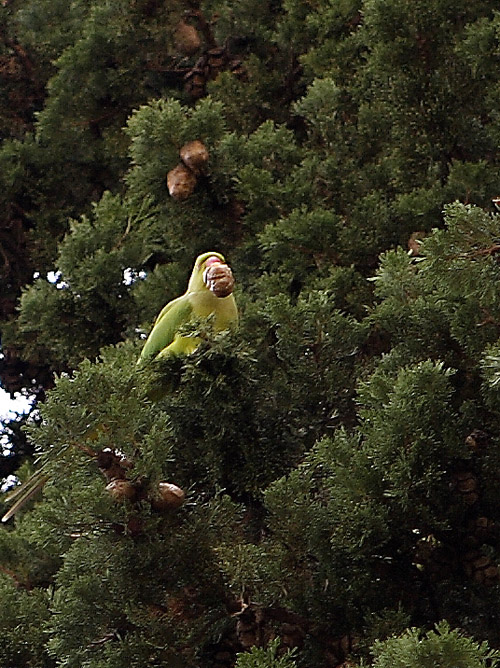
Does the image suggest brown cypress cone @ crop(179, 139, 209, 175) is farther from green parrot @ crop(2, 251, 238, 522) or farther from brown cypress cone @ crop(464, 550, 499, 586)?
brown cypress cone @ crop(464, 550, 499, 586)

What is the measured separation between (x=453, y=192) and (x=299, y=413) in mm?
325

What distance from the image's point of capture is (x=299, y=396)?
2.71ft

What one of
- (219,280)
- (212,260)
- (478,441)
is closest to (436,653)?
(478,441)

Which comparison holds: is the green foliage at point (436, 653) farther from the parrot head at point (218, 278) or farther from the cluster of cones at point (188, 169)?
the cluster of cones at point (188, 169)

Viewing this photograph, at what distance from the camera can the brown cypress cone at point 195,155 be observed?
1020mm

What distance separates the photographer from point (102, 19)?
1.47m

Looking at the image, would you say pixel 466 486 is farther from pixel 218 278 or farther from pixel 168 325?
pixel 168 325

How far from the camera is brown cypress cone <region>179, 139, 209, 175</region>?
1.02m

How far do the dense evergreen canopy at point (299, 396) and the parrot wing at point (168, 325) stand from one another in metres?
0.04

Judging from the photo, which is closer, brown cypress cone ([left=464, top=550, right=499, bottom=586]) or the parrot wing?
brown cypress cone ([left=464, top=550, right=499, bottom=586])

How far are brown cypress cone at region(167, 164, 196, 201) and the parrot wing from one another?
0.12 metres

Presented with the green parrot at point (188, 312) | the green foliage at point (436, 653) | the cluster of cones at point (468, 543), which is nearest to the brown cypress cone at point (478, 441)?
the cluster of cones at point (468, 543)

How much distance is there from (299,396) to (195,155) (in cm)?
32

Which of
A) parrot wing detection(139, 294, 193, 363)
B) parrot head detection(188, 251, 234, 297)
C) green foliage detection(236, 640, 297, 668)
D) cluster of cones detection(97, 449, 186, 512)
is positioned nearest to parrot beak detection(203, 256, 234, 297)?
parrot head detection(188, 251, 234, 297)
